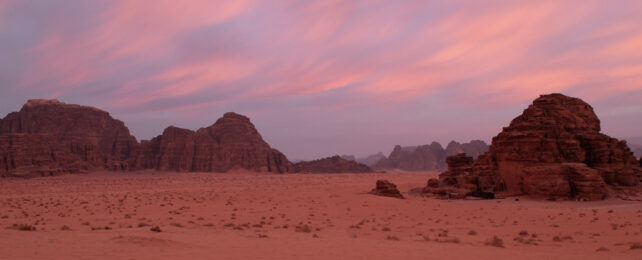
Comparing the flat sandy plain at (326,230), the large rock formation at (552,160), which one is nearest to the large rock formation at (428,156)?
the large rock formation at (552,160)

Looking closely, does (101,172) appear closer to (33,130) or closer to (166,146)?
(166,146)

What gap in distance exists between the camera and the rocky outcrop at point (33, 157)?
60875 mm

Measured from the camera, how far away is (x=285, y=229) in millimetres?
13938

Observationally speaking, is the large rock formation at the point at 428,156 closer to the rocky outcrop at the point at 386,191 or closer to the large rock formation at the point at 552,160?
the large rock formation at the point at 552,160

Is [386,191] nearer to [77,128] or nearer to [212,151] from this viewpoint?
[212,151]

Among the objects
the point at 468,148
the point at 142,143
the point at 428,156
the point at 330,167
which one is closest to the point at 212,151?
the point at 142,143

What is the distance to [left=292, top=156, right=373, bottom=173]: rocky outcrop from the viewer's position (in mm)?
91125

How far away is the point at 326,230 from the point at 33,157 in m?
67.2

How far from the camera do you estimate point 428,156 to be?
121 meters

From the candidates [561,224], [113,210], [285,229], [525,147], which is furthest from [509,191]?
[113,210]

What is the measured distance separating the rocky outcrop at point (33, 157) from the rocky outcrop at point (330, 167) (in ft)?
146

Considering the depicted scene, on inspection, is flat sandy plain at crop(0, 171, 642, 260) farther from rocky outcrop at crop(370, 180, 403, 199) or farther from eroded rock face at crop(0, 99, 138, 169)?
eroded rock face at crop(0, 99, 138, 169)

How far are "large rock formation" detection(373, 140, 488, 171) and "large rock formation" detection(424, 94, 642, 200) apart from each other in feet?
288

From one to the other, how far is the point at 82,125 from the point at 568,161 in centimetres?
8645
